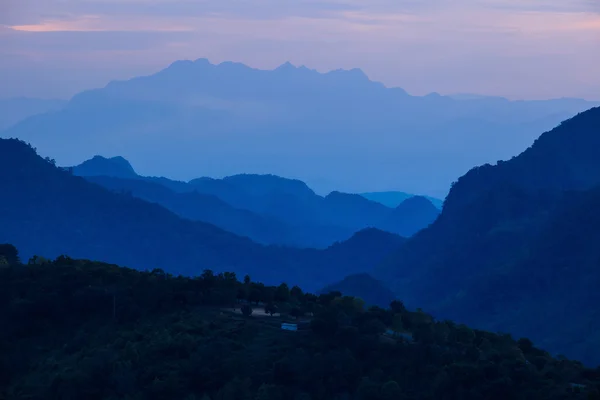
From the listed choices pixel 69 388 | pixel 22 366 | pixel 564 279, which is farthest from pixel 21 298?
pixel 564 279

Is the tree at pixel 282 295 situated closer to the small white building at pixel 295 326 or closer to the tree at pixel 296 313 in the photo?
the tree at pixel 296 313

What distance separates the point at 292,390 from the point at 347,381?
368cm

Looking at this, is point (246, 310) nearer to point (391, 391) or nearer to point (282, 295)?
point (282, 295)

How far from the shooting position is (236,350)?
61.6 m

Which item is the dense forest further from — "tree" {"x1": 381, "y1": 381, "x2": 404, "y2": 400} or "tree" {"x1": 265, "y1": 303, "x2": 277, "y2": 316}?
"tree" {"x1": 265, "y1": 303, "x2": 277, "y2": 316}

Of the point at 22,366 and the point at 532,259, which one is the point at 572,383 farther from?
the point at 532,259

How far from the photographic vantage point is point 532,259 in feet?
652

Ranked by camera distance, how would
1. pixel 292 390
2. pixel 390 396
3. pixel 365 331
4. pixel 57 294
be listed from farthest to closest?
1. pixel 57 294
2. pixel 365 331
3. pixel 292 390
4. pixel 390 396

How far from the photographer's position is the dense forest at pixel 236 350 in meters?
55.3

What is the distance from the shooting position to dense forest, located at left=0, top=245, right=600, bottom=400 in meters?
55.3

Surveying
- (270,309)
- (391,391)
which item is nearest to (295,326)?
(270,309)

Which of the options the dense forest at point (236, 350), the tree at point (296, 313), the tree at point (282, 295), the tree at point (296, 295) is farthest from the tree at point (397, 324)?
the tree at point (296, 295)

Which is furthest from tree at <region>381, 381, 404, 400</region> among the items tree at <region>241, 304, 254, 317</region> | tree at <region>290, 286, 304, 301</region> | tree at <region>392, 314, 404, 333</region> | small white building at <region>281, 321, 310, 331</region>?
tree at <region>290, 286, 304, 301</region>

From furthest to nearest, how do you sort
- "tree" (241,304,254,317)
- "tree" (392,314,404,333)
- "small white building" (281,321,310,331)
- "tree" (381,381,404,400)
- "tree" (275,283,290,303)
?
"tree" (275,283,290,303), "tree" (241,304,254,317), "tree" (392,314,404,333), "small white building" (281,321,310,331), "tree" (381,381,404,400)
